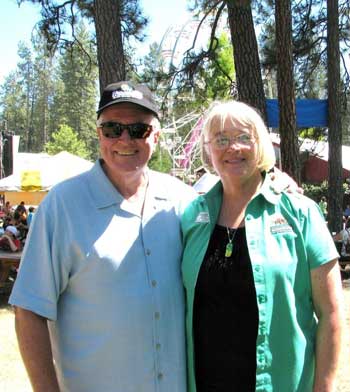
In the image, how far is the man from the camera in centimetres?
193

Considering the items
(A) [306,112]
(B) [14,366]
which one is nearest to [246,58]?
(A) [306,112]

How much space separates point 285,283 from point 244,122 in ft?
2.12

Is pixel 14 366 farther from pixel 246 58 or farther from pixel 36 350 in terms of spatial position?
pixel 246 58

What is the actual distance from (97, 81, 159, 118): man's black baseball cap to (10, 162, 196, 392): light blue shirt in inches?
15.1

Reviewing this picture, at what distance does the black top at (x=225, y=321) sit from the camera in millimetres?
1958

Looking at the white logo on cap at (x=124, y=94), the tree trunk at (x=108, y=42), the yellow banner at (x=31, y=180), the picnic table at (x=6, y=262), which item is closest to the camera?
the white logo on cap at (x=124, y=94)

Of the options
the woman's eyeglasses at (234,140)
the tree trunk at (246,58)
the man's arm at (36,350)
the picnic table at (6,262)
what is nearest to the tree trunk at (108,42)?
the tree trunk at (246,58)

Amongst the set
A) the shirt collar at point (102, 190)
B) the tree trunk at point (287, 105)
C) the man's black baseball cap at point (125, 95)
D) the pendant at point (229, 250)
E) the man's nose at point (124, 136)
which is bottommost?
the pendant at point (229, 250)

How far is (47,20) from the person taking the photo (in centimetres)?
991

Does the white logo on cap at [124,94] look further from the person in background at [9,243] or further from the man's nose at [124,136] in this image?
the person in background at [9,243]

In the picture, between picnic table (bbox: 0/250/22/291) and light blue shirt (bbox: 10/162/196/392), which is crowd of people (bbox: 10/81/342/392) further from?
picnic table (bbox: 0/250/22/291)

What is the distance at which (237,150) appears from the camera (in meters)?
2.12

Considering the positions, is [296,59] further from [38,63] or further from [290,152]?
[38,63]

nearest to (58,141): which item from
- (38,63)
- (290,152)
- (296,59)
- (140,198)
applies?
(38,63)
